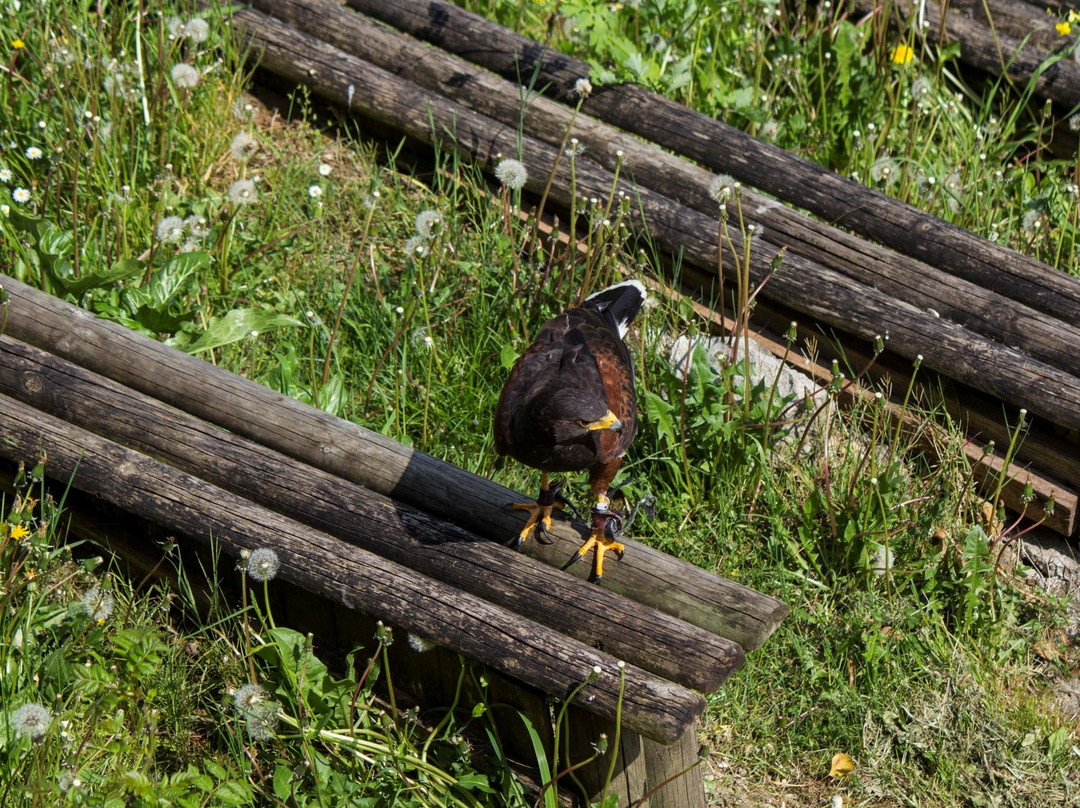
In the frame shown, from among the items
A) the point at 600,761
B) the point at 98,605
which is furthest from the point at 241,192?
the point at 600,761

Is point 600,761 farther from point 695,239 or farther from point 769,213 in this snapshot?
point 769,213

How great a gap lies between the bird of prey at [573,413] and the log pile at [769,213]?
1.28 meters

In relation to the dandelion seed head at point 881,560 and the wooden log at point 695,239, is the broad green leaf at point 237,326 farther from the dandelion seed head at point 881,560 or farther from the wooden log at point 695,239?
the dandelion seed head at point 881,560

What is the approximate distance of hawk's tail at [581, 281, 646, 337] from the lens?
168 inches

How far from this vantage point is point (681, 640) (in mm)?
3262

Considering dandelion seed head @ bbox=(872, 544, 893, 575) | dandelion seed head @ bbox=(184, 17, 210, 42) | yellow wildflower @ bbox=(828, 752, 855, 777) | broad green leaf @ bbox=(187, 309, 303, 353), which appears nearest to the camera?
yellow wildflower @ bbox=(828, 752, 855, 777)

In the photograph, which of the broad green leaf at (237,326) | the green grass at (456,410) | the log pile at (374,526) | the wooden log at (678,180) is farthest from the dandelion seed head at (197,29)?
the log pile at (374,526)

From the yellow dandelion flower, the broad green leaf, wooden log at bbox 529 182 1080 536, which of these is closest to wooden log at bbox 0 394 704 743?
the broad green leaf

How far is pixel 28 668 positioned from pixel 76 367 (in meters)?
1.14

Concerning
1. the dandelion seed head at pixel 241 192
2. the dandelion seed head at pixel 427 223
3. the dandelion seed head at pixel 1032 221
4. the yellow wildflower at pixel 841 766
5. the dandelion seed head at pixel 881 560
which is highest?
the dandelion seed head at pixel 1032 221

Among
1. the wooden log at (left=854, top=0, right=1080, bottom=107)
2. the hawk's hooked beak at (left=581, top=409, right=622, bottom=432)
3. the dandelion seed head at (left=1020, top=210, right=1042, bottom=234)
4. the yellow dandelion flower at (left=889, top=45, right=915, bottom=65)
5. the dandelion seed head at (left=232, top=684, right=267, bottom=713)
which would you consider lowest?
the dandelion seed head at (left=232, top=684, right=267, bottom=713)

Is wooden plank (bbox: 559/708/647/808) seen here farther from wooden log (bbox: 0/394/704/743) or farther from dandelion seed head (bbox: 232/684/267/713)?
dandelion seed head (bbox: 232/684/267/713)

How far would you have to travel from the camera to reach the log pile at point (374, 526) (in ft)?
10.8

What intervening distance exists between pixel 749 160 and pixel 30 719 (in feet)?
13.2
